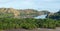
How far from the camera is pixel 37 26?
24.6 m

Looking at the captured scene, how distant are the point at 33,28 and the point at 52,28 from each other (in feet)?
9.02

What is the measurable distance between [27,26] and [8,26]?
1992 mm

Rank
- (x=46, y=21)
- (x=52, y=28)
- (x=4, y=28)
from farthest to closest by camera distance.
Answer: (x=46, y=21)
(x=52, y=28)
(x=4, y=28)

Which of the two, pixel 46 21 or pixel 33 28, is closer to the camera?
pixel 33 28

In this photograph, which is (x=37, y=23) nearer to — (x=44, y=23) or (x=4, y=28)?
(x=44, y=23)

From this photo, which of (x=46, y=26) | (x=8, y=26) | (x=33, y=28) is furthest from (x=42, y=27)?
(x=8, y=26)

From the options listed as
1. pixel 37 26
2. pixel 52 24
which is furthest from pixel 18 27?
pixel 52 24

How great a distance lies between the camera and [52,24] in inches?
982

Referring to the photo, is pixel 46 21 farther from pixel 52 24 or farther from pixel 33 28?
pixel 33 28

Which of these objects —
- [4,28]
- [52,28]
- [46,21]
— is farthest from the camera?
[46,21]

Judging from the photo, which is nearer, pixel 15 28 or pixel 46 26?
pixel 15 28

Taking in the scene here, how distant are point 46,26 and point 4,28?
505 centimetres

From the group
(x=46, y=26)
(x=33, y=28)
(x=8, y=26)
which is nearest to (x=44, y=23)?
(x=46, y=26)

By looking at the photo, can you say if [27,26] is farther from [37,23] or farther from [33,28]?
[37,23]
